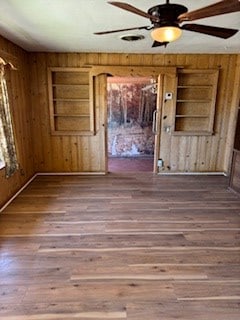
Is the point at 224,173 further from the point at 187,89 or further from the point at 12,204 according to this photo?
the point at 12,204

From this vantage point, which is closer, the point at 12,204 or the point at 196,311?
the point at 196,311

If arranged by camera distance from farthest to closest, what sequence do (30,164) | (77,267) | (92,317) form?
(30,164) < (77,267) < (92,317)

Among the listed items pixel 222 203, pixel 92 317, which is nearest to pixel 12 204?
pixel 92 317

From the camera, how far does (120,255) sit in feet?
8.17

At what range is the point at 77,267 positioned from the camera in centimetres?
230

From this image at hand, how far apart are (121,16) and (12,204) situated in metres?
2.90

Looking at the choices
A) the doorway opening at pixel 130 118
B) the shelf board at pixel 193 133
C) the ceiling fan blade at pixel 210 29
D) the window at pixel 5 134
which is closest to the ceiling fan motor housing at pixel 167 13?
the ceiling fan blade at pixel 210 29

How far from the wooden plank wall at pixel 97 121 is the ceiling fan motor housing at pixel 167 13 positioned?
110 inches

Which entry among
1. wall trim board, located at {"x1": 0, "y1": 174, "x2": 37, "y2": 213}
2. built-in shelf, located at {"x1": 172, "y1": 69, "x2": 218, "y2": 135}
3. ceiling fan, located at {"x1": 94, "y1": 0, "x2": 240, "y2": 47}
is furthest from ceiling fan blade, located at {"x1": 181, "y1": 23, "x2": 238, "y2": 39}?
wall trim board, located at {"x1": 0, "y1": 174, "x2": 37, "y2": 213}

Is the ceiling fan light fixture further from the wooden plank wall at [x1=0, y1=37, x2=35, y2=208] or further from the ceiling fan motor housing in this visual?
the wooden plank wall at [x1=0, y1=37, x2=35, y2=208]

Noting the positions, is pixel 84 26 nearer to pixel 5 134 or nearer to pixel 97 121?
pixel 5 134

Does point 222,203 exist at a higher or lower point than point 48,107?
lower

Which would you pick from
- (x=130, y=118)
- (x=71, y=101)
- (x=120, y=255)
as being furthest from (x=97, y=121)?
(x=120, y=255)

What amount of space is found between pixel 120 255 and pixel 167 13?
2.20 meters
